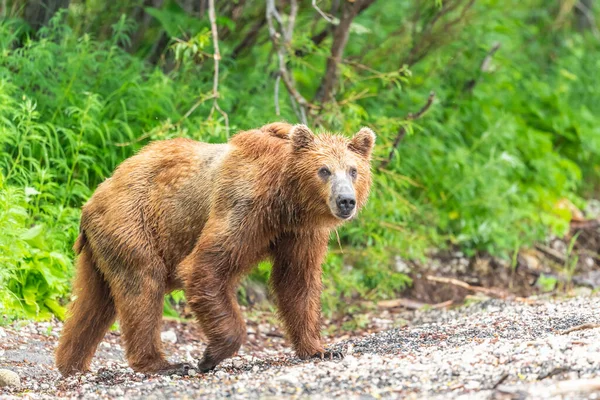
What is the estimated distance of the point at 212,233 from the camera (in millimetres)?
5727

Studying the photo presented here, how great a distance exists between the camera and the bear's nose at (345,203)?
5512 millimetres

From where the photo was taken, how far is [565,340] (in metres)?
5.12

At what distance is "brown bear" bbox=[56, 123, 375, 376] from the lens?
18.7 ft

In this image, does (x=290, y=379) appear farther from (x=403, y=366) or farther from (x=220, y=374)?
(x=220, y=374)

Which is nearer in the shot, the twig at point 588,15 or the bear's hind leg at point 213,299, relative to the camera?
the bear's hind leg at point 213,299

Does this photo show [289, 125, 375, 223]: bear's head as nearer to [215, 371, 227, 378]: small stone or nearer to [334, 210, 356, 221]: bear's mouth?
[334, 210, 356, 221]: bear's mouth

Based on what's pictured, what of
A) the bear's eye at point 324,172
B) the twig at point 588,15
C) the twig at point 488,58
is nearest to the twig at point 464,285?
the twig at point 488,58

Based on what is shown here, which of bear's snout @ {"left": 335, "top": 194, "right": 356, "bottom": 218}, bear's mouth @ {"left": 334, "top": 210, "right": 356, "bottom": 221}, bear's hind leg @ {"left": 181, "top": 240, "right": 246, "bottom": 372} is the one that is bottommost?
bear's hind leg @ {"left": 181, "top": 240, "right": 246, "bottom": 372}

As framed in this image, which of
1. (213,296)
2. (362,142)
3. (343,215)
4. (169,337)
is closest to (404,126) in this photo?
(362,142)

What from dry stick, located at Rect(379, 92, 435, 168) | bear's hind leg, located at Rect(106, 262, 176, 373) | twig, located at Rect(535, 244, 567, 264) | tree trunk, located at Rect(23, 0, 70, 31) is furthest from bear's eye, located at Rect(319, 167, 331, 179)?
twig, located at Rect(535, 244, 567, 264)

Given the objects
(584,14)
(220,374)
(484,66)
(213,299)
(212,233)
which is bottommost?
(220,374)

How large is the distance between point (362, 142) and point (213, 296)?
1.36 metres

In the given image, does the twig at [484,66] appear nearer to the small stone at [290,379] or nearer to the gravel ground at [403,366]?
the gravel ground at [403,366]

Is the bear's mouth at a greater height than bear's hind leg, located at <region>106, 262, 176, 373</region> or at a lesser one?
greater
